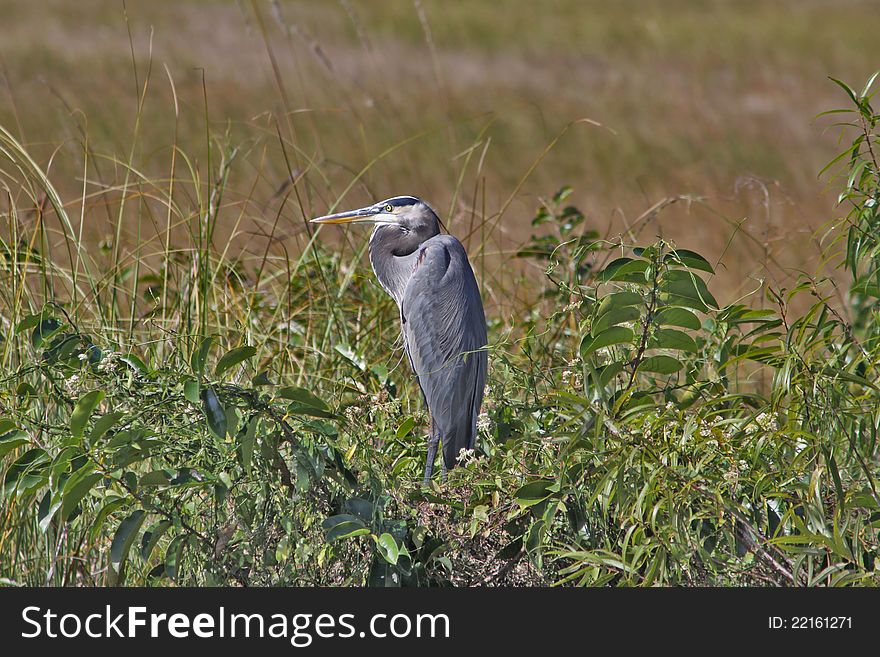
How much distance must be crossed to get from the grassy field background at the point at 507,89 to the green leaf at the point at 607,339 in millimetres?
3882

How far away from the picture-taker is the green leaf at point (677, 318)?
1.69m

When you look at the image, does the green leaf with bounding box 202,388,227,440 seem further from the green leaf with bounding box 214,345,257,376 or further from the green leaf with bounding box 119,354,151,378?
the green leaf with bounding box 119,354,151,378

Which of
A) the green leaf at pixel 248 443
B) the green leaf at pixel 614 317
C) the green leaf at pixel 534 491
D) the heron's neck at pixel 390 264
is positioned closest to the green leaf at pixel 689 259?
the green leaf at pixel 614 317

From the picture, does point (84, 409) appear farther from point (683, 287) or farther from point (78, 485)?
point (683, 287)

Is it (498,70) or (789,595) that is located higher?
(498,70)

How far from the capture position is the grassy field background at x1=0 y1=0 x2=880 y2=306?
9.41 m

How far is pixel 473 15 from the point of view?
821 inches

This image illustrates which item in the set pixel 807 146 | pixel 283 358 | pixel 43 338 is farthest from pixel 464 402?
pixel 807 146

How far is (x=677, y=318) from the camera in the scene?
170 centimetres

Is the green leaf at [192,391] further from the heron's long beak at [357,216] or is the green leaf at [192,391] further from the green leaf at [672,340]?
the heron's long beak at [357,216]

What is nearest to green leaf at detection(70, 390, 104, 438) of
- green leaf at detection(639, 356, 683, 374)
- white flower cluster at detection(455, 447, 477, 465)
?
white flower cluster at detection(455, 447, 477, 465)

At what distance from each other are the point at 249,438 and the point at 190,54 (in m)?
15.1

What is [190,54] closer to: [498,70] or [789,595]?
[498,70]

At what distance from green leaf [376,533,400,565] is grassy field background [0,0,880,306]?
3935mm
